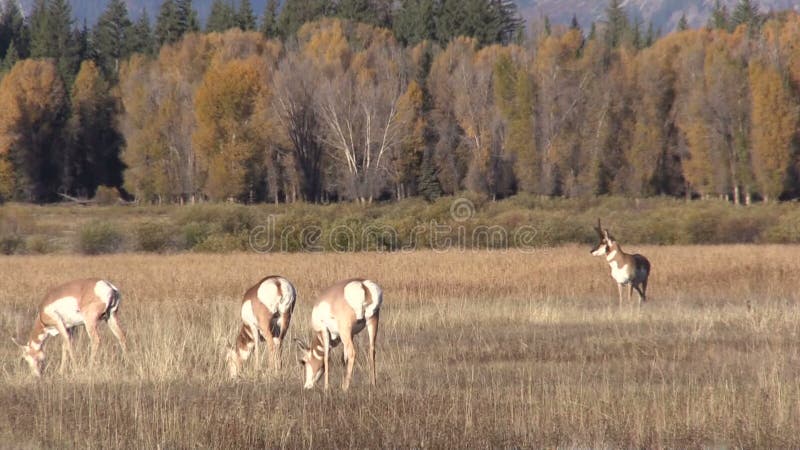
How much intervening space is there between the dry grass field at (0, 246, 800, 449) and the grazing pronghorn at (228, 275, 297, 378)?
37cm

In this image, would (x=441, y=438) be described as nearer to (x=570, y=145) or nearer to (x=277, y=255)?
(x=277, y=255)

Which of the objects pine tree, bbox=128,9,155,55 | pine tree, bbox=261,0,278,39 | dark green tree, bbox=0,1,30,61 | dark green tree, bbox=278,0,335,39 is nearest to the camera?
dark green tree, bbox=0,1,30,61

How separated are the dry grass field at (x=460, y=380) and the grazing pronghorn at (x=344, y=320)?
39cm

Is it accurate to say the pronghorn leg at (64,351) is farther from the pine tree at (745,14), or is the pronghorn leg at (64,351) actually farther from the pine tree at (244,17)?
the pine tree at (745,14)

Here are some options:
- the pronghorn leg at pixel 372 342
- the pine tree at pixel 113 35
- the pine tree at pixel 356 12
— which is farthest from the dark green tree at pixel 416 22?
the pronghorn leg at pixel 372 342

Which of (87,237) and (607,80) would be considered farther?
(607,80)

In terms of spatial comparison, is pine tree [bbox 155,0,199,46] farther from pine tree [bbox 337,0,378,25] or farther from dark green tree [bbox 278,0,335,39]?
pine tree [bbox 337,0,378,25]

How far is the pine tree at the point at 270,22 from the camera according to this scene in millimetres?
92000

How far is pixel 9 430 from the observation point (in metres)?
10.6

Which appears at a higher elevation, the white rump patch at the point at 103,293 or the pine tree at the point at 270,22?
the pine tree at the point at 270,22

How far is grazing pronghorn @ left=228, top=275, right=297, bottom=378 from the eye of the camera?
545 inches

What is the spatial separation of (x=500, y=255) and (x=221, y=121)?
111 ft

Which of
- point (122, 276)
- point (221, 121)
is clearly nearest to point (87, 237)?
point (122, 276)

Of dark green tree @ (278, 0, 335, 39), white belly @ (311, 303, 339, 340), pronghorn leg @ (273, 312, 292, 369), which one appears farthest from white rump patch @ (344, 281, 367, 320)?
dark green tree @ (278, 0, 335, 39)
